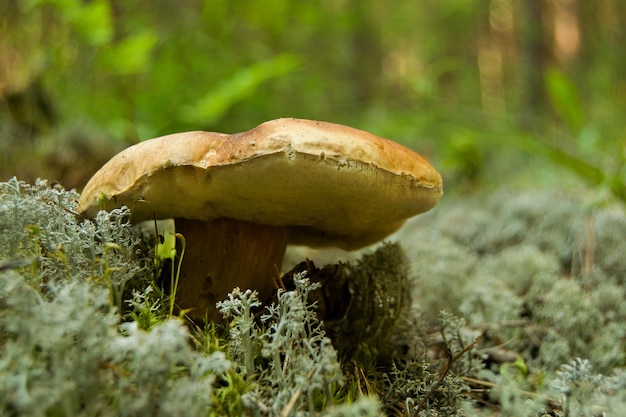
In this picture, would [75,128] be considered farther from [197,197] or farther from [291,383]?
[291,383]

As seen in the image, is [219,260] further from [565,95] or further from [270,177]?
[565,95]

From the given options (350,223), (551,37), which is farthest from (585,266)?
(551,37)

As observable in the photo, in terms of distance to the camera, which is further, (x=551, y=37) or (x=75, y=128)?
(x=551, y=37)

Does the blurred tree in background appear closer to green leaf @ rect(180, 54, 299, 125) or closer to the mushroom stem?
green leaf @ rect(180, 54, 299, 125)

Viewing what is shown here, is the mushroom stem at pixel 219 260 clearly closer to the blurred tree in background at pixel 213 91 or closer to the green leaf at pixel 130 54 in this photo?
the blurred tree in background at pixel 213 91

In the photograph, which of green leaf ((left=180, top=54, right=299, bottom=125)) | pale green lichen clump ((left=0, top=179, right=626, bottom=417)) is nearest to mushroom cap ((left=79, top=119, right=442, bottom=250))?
pale green lichen clump ((left=0, top=179, right=626, bottom=417))

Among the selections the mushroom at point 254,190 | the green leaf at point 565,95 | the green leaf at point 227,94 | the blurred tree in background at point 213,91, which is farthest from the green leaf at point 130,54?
the green leaf at point 565,95

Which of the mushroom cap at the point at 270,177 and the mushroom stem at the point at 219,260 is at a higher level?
the mushroom cap at the point at 270,177

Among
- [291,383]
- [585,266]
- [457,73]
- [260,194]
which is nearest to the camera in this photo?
[291,383]
